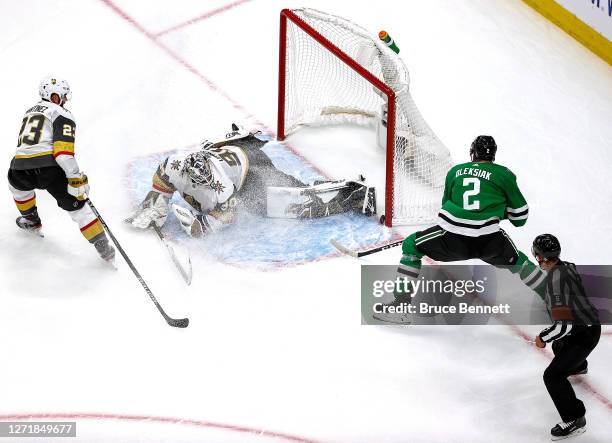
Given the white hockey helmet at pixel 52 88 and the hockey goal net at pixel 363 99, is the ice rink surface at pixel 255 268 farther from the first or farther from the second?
the white hockey helmet at pixel 52 88

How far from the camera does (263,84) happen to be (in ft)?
21.7

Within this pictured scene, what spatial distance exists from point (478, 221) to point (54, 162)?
1877 millimetres

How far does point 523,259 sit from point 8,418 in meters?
2.21

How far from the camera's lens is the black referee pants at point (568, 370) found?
14.0 ft

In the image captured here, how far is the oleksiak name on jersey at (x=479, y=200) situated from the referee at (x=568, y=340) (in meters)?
0.41

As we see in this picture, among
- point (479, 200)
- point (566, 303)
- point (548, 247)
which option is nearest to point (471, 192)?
point (479, 200)

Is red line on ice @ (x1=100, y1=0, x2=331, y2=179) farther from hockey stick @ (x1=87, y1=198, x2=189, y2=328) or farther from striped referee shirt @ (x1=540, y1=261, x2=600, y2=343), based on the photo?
striped referee shirt @ (x1=540, y1=261, x2=600, y2=343)

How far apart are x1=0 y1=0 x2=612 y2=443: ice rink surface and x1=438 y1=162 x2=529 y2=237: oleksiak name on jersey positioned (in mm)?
523

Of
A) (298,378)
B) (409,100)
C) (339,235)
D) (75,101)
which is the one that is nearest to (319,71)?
(409,100)

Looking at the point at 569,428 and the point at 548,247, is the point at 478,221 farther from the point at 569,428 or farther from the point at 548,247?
the point at 569,428

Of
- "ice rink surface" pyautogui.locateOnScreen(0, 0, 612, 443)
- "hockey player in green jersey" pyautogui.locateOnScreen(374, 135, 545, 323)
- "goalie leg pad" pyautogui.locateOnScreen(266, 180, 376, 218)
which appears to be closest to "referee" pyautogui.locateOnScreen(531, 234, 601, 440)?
"ice rink surface" pyautogui.locateOnScreen(0, 0, 612, 443)

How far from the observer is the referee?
427 centimetres

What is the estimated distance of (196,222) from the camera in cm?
527

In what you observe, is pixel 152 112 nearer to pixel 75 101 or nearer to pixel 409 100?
pixel 75 101
